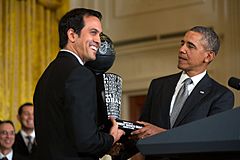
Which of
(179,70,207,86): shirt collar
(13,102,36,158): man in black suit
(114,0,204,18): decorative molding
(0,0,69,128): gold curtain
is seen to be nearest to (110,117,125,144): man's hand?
Result: (179,70,207,86): shirt collar

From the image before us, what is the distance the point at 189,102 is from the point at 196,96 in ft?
0.20

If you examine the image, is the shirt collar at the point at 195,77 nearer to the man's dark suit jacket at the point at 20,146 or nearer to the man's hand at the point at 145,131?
the man's hand at the point at 145,131

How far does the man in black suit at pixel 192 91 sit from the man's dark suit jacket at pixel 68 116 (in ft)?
2.71

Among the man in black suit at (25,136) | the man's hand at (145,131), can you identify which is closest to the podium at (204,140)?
the man's hand at (145,131)

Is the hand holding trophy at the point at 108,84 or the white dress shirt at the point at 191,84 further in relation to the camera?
the white dress shirt at the point at 191,84

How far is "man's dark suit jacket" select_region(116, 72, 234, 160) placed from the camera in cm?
326

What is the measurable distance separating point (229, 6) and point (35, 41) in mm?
2497

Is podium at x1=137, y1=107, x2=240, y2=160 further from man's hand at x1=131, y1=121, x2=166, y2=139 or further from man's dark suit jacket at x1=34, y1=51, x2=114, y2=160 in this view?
man's hand at x1=131, y1=121, x2=166, y2=139

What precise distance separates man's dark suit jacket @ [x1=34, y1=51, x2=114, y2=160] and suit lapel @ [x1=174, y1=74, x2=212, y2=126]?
79cm

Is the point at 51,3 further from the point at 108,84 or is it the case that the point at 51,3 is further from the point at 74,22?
the point at 74,22

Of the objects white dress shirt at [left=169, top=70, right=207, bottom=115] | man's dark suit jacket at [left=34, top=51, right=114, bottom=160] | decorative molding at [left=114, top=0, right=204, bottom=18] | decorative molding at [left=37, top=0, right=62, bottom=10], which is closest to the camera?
man's dark suit jacket at [left=34, top=51, right=114, bottom=160]

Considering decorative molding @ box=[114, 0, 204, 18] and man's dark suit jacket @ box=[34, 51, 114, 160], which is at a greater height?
decorative molding @ box=[114, 0, 204, 18]

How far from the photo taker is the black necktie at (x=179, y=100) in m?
3.34

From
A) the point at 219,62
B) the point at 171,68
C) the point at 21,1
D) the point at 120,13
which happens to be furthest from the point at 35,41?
the point at 219,62
